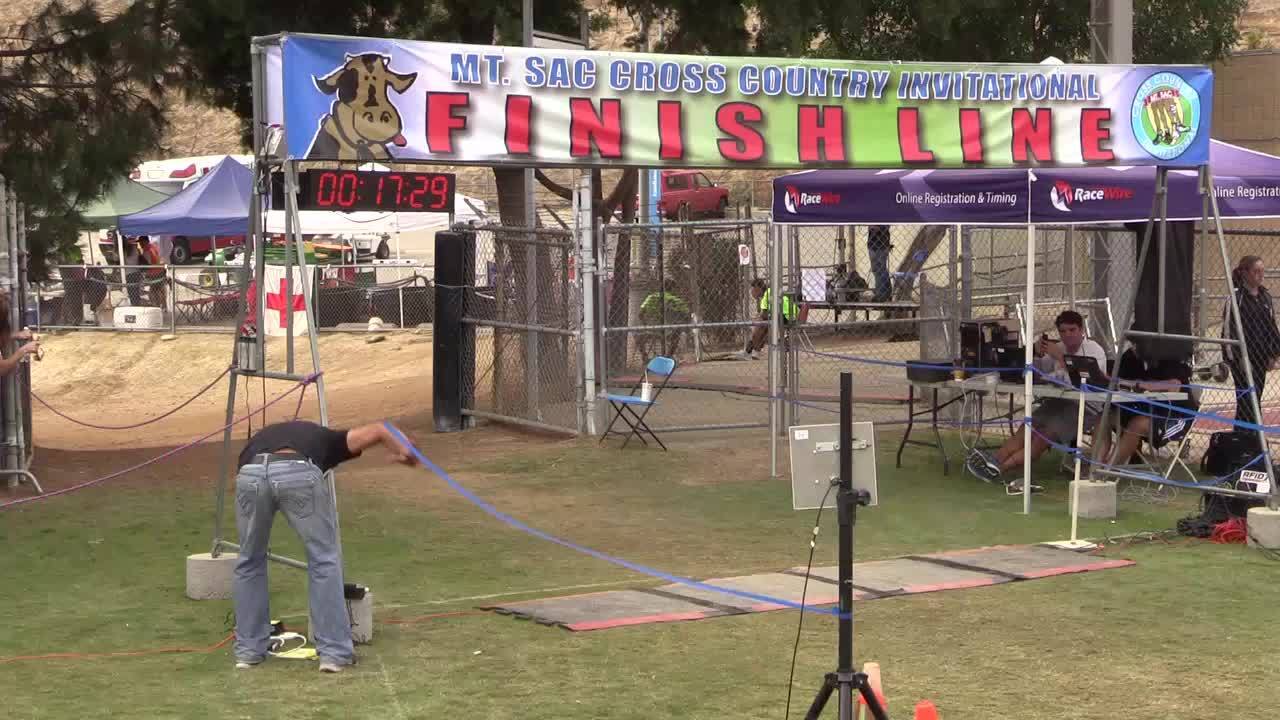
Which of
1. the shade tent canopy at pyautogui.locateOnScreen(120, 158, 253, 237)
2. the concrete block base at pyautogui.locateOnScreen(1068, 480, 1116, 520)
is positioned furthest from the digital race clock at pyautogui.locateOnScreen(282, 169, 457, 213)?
the shade tent canopy at pyautogui.locateOnScreen(120, 158, 253, 237)

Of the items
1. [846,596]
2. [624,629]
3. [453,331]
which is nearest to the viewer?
[846,596]

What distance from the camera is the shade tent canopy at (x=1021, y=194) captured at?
12078 millimetres

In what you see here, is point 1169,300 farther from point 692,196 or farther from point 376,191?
point 692,196

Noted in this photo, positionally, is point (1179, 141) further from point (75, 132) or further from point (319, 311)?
point (319, 311)

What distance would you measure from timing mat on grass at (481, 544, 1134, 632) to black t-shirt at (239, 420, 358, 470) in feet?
5.17

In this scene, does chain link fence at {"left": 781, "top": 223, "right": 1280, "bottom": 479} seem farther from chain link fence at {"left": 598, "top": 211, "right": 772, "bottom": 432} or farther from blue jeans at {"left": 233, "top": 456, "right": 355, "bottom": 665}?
blue jeans at {"left": 233, "top": 456, "right": 355, "bottom": 665}

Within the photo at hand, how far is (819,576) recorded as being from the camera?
10.1m

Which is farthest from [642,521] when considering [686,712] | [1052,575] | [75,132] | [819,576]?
[75,132]

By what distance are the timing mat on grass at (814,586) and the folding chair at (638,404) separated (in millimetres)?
4825

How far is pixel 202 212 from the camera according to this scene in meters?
30.8

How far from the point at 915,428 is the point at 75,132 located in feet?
29.2

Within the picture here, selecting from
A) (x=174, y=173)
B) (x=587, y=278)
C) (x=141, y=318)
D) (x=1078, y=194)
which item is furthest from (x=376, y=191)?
(x=174, y=173)

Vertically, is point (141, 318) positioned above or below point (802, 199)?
below

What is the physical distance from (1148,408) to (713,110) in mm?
4413
